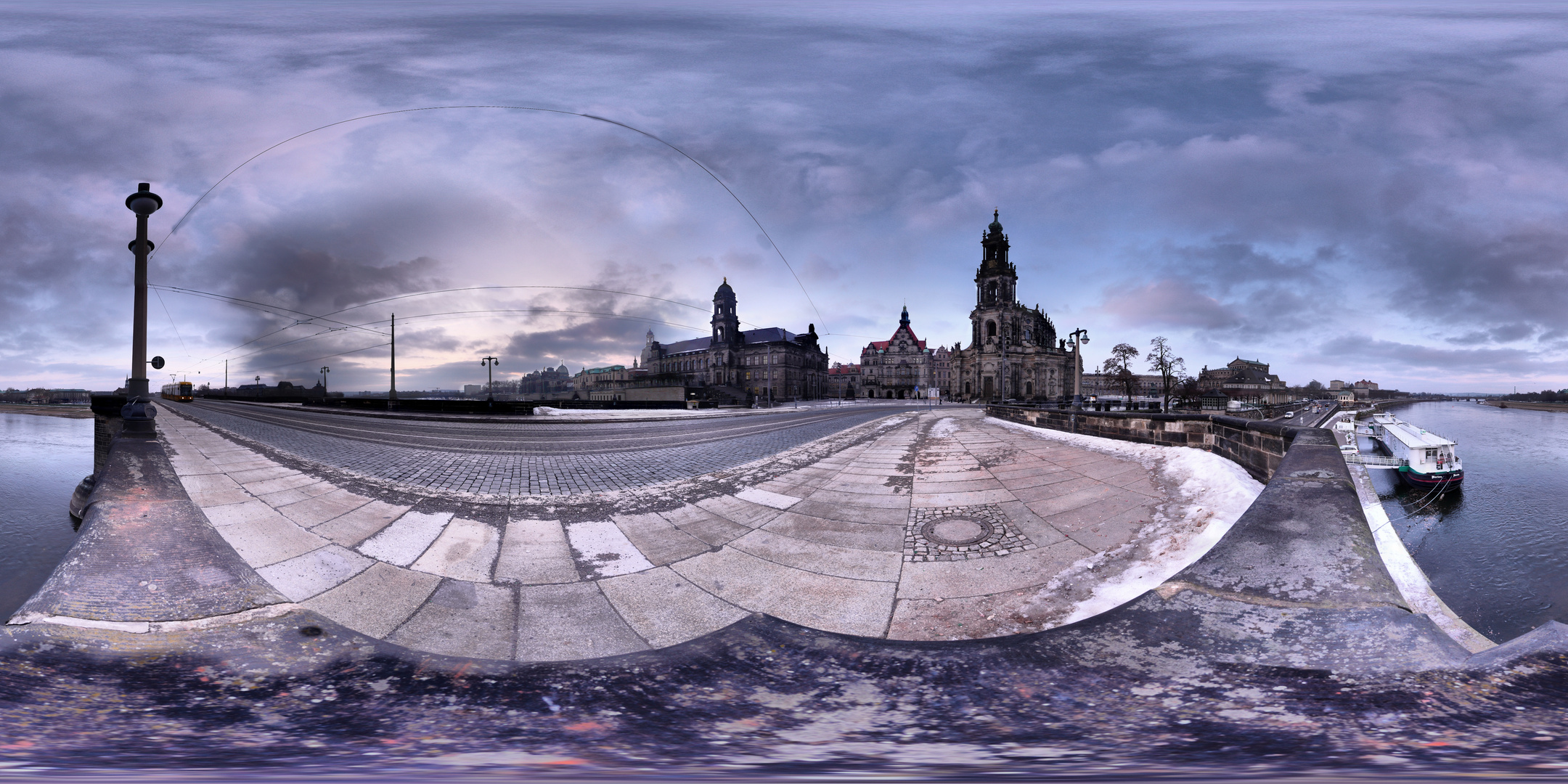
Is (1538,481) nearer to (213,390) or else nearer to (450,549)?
(450,549)

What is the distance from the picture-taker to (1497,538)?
17453mm

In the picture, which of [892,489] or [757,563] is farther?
[892,489]

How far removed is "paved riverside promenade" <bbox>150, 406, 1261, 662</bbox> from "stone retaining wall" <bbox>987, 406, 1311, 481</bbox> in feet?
2.42

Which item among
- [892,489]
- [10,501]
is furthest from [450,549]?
[10,501]

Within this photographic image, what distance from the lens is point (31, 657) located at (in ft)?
7.81

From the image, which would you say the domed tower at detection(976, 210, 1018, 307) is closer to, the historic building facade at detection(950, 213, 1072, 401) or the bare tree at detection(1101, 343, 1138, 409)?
the historic building facade at detection(950, 213, 1072, 401)

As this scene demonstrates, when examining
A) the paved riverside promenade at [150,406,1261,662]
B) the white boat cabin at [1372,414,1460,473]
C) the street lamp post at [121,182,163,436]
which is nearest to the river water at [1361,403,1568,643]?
the white boat cabin at [1372,414,1460,473]

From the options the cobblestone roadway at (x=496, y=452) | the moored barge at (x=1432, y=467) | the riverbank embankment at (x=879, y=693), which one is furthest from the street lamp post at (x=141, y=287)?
the moored barge at (x=1432, y=467)

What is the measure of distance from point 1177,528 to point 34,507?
27.2 meters

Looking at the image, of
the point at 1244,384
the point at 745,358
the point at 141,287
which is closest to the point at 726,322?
the point at 745,358

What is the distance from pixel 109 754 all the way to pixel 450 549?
6.19 feet

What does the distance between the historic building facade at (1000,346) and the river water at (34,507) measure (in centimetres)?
5952

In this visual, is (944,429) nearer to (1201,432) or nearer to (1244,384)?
(1201,432)

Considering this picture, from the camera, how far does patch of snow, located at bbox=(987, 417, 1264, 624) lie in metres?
3.27
